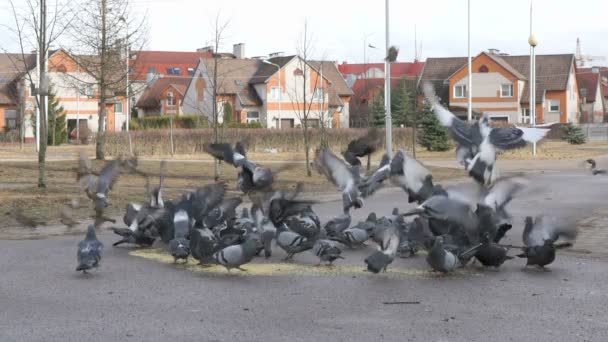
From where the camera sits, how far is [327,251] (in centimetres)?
1092

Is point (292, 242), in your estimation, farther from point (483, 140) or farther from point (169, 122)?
point (169, 122)

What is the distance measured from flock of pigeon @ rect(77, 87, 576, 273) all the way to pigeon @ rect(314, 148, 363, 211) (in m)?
0.01

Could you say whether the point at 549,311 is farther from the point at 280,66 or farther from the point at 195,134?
the point at 280,66

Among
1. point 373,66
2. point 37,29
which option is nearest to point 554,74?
point 373,66

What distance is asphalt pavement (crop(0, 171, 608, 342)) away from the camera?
7496 millimetres

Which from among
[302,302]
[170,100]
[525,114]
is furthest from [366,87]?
[302,302]

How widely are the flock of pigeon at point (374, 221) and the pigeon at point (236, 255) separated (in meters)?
0.01

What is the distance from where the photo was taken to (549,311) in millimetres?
8336

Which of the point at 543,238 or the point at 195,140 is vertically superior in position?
the point at 195,140

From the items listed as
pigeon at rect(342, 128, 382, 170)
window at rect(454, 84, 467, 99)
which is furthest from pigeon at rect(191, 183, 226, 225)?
window at rect(454, 84, 467, 99)

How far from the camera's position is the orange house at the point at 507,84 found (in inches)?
3228

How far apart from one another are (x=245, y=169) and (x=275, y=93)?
6658cm

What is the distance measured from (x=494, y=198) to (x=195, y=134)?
128 ft

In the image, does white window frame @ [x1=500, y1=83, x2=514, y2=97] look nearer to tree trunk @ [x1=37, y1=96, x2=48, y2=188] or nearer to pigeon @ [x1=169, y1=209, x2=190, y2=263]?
tree trunk @ [x1=37, y1=96, x2=48, y2=188]
